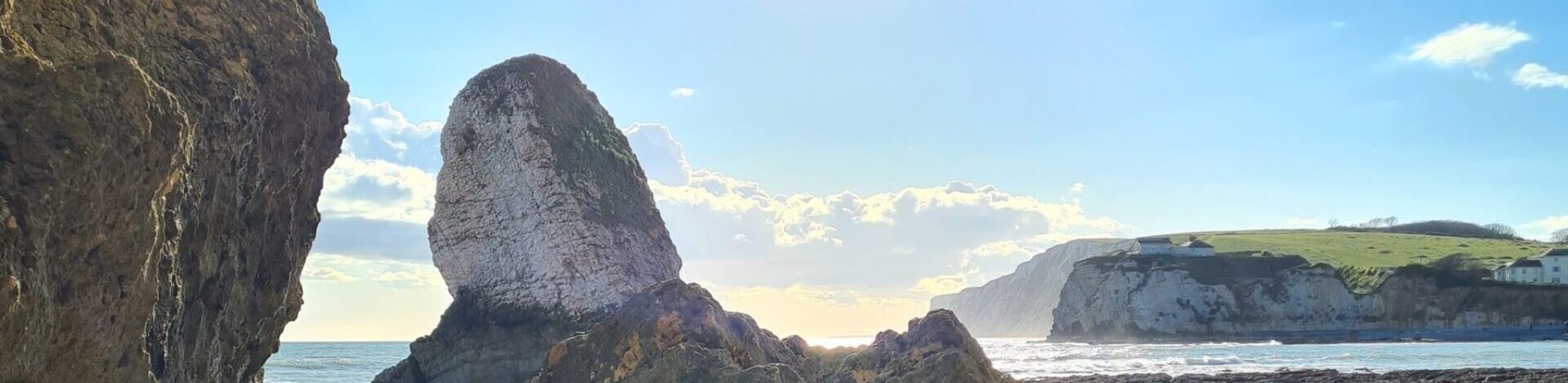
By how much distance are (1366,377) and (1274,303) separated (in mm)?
76937

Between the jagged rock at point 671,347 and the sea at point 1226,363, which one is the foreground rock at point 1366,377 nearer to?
the sea at point 1226,363

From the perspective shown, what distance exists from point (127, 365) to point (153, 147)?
5.47 feet

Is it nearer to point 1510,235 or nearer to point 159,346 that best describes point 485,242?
point 159,346

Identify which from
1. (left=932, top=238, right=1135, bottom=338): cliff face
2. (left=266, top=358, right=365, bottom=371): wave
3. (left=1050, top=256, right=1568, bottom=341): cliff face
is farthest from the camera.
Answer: (left=932, top=238, right=1135, bottom=338): cliff face

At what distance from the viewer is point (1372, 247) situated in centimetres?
12500

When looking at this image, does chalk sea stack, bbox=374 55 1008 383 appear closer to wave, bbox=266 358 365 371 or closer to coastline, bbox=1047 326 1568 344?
wave, bbox=266 358 365 371

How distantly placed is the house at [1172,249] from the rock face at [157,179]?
347ft

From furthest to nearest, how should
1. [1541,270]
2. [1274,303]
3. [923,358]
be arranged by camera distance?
[1541,270] → [1274,303] → [923,358]

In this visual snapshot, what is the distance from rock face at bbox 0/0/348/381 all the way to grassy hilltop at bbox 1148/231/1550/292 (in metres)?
105

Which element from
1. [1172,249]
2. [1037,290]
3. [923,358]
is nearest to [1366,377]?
[923,358]

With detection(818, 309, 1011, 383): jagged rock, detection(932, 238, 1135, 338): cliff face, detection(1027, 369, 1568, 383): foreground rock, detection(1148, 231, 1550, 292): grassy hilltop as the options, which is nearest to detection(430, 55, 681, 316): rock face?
detection(818, 309, 1011, 383): jagged rock

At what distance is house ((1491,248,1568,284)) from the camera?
10006 cm

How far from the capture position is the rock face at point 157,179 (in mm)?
5848

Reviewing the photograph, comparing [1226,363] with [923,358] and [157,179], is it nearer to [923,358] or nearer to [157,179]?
[923,358]
